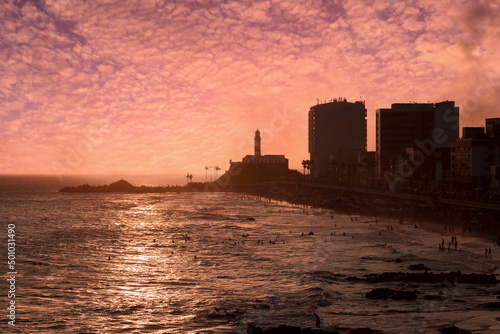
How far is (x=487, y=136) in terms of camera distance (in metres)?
111

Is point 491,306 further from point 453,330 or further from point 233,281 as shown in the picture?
point 233,281

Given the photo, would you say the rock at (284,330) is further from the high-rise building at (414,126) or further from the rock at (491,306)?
the high-rise building at (414,126)

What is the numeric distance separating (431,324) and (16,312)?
31.9 meters


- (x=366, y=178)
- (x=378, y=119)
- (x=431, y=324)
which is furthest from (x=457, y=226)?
(x=378, y=119)

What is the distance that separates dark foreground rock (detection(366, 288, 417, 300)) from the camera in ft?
107

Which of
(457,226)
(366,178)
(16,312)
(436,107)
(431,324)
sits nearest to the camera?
(431,324)

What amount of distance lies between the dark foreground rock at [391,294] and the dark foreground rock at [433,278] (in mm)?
4303

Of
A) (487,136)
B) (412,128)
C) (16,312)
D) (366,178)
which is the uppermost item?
(412,128)

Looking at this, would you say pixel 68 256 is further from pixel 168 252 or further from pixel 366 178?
pixel 366 178

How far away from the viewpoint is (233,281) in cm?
3994

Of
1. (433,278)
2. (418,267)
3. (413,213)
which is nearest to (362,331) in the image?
(433,278)

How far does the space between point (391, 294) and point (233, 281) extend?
606 inches

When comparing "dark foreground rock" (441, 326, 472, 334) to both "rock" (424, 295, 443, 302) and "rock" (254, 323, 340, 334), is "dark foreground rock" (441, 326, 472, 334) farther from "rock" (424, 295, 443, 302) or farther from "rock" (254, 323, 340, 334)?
"rock" (254, 323, 340, 334)

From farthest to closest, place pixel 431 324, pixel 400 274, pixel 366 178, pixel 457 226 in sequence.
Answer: pixel 366 178 → pixel 457 226 → pixel 400 274 → pixel 431 324
